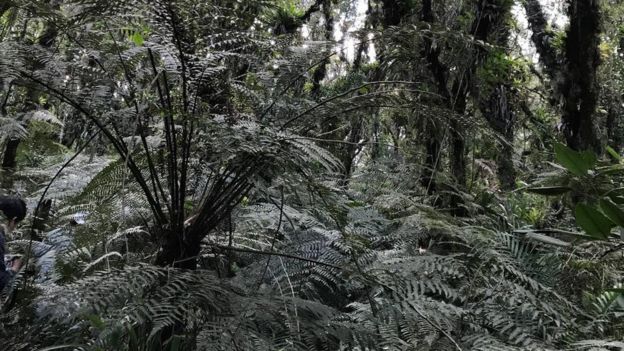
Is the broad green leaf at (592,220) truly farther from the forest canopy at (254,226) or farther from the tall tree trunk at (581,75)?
the tall tree trunk at (581,75)

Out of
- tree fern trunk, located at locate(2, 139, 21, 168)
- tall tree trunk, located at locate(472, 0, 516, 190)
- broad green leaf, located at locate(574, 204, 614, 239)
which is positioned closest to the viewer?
broad green leaf, located at locate(574, 204, 614, 239)

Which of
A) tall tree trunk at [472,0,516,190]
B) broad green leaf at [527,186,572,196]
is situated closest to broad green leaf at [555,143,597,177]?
broad green leaf at [527,186,572,196]

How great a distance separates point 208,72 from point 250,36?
38 centimetres

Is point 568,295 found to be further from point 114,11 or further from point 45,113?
point 45,113

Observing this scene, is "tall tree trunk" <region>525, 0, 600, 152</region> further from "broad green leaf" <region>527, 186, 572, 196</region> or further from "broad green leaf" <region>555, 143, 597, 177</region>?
"broad green leaf" <region>555, 143, 597, 177</region>

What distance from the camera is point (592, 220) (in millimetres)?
1112

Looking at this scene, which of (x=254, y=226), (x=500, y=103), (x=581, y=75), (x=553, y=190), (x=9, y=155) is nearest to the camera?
(x=553, y=190)

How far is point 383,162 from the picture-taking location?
340 centimetres

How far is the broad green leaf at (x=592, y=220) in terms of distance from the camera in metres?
1.11

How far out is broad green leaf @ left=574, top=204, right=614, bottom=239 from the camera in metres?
1.11

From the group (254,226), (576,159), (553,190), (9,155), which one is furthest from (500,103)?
(9,155)

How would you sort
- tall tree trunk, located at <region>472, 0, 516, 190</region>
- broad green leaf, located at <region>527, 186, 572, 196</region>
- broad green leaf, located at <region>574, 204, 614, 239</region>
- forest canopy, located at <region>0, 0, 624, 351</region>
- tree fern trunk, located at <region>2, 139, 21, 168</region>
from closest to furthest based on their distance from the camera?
1. broad green leaf, located at <region>574, 204, 614, 239</region>
2. forest canopy, located at <region>0, 0, 624, 351</region>
3. broad green leaf, located at <region>527, 186, 572, 196</region>
4. tall tree trunk, located at <region>472, 0, 516, 190</region>
5. tree fern trunk, located at <region>2, 139, 21, 168</region>

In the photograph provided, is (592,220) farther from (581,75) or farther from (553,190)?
(581,75)

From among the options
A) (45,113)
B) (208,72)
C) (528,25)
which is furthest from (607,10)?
(45,113)
